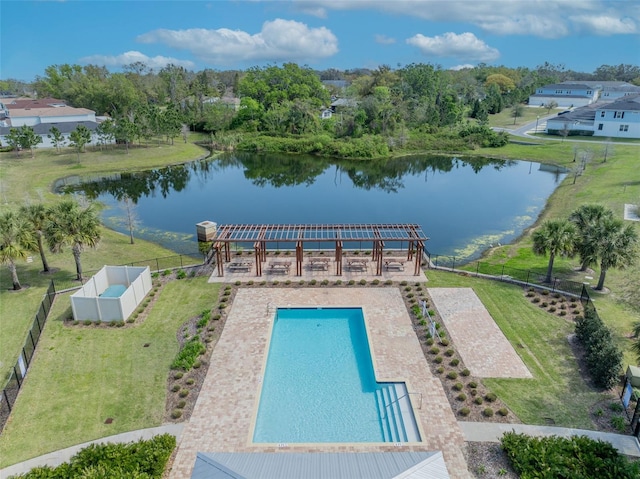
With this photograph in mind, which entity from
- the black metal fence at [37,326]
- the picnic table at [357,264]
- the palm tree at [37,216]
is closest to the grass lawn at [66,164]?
the palm tree at [37,216]

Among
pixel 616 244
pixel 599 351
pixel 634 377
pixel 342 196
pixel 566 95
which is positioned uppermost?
pixel 566 95

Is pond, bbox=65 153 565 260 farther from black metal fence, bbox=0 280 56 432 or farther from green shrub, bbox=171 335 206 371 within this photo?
green shrub, bbox=171 335 206 371

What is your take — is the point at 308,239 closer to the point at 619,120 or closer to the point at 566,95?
the point at 619,120

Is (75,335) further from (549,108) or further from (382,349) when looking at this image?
(549,108)

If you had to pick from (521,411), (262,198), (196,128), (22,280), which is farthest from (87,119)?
(521,411)

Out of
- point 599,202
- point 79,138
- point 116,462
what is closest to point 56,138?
point 79,138
